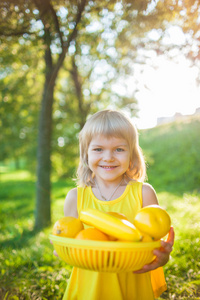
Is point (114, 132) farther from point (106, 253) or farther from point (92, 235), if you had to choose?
point (106, 253)

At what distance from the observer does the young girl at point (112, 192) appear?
5.63 ft

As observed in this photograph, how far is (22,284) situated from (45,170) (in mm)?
2582

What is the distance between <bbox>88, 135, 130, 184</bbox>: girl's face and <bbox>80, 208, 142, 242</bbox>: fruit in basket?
1.74 ft

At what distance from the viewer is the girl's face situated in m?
1.89

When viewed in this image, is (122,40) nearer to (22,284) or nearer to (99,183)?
(99,183)

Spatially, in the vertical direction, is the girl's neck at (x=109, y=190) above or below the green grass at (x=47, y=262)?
above

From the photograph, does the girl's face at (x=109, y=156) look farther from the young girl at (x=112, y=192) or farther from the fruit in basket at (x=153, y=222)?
the fruit in basket at (x=153, y=222)

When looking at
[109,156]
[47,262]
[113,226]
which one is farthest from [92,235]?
[47,262]

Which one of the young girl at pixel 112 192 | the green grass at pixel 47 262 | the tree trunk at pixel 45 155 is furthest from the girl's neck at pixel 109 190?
the tree trunk at pixel 45 155

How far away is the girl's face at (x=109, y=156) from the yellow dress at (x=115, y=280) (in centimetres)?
19

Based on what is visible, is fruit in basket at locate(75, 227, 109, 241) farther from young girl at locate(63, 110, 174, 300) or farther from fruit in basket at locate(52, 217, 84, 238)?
young girl at locate(63, 110, 174, 300)

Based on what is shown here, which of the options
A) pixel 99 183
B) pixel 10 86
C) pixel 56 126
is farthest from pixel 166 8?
pixel 56 126

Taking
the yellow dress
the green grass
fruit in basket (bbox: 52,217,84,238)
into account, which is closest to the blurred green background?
the green grass

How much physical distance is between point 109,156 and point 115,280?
0.82 m
